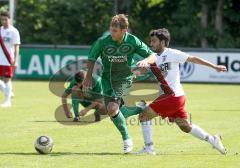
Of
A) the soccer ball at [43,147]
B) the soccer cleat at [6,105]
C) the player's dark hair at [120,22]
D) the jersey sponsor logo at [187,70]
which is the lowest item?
the jersey sponsor logo at [187,70]

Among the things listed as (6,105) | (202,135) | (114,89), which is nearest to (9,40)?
(6,105)

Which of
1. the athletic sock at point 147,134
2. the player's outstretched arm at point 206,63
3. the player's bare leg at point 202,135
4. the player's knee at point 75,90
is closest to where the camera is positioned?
the player's outstretched arm at point 206,63

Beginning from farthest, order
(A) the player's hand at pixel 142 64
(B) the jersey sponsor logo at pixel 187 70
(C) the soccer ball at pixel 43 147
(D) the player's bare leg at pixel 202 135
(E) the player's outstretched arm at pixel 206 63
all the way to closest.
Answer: (B) the jersey sponsor logo at pixel 187 70 < (C) the soccer ball at pixel 43 147 < (D) the player's bare leg at pixel 202 135 < (E) the player's outstretched arm at pixel 206 63 < (A) the player's hand at pixel 142 64

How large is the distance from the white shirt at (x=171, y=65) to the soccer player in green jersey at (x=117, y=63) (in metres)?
0.37

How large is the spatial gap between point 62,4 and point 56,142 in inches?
1392

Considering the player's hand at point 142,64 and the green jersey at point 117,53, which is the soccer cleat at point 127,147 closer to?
the green jersey at point 117,53

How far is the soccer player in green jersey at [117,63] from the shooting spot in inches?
439

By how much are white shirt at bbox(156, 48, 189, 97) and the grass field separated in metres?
0.97

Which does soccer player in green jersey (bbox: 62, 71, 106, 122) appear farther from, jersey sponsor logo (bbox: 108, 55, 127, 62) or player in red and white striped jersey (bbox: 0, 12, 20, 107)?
jersey sponsor logo (bbox: 108, 55, 127, 62)

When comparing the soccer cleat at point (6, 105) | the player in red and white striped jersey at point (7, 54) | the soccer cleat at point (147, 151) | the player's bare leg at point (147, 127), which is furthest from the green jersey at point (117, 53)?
the player in red and white striped jersey at point (7, 54)

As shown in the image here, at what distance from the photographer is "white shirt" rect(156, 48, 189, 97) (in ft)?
→ 36.0

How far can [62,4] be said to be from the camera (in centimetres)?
4722

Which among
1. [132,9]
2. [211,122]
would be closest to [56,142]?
[211,122]

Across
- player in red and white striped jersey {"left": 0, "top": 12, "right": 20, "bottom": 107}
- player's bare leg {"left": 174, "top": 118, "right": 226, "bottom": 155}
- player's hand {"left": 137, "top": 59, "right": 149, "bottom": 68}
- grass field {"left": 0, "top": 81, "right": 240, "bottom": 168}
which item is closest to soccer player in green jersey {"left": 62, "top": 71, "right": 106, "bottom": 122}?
grass field {"left": 0, "top": 81, "right": 240, "bottom": 168}
